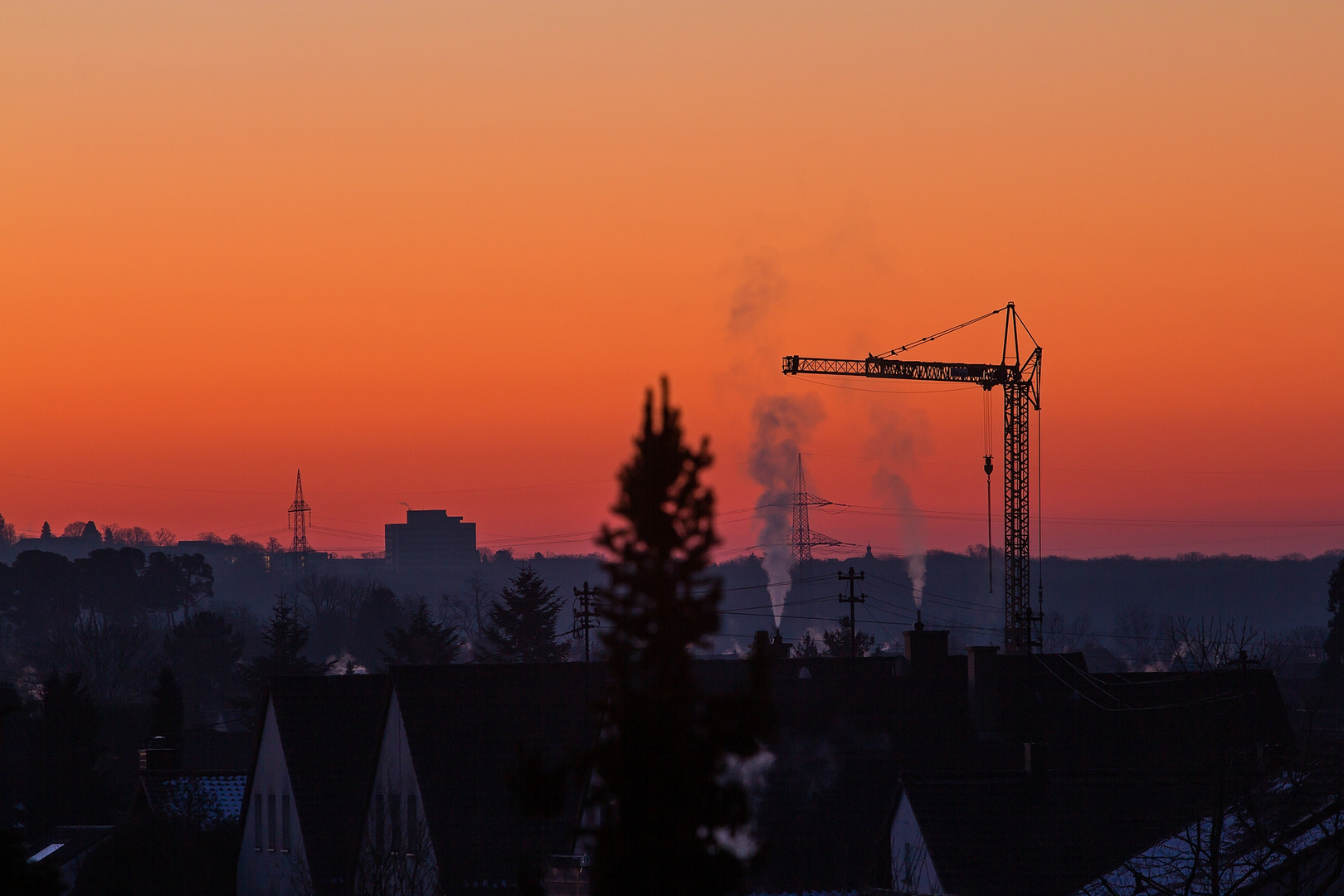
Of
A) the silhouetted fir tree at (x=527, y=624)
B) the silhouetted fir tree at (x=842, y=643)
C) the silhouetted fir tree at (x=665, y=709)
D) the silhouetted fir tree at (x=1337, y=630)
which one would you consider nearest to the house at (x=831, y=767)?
the silhouetted fir tree at (x=665, y=709)

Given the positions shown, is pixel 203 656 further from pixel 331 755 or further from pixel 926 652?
pixel 926 652

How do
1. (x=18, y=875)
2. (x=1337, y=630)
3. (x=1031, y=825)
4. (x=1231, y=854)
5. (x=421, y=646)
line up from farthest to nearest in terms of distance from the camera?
(x=1337, y=630), (x=421, y=646), (x=1031, y=825), (x=1231, y=854), (x=18, y=875)

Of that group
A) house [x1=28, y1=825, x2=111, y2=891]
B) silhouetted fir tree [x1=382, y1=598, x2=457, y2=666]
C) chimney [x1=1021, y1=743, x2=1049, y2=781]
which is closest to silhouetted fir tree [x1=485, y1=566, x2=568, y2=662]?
silhouetted fir tree [x1=382, y1=598, x2=457, y2=666]

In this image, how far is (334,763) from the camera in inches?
1670

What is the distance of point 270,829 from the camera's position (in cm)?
4266

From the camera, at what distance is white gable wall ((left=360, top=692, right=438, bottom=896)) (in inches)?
1372

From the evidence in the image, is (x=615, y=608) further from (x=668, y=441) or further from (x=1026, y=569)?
(x=1026, y=569)

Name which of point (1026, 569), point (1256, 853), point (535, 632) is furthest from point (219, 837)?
point (1026, 569)

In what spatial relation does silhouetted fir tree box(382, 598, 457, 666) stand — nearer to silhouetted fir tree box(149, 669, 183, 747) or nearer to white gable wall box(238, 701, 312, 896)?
silhouetted fir tree box(149, 669, 183, 747)

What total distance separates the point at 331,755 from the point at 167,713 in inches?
1319

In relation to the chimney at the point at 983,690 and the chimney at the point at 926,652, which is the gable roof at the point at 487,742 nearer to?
the chimney at the point at 926,652

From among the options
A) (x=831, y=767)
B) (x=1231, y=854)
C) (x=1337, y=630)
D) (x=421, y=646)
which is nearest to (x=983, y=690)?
(x=831, y=767)

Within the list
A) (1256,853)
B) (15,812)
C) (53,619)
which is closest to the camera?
(1256,853)

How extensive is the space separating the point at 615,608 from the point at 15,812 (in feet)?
184
